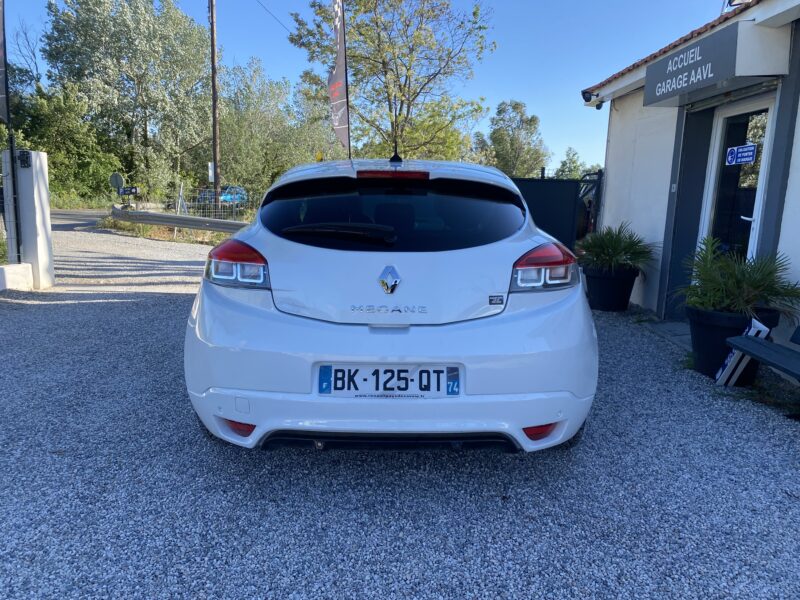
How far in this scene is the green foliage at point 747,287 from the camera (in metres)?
4.31

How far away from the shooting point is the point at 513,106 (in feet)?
154

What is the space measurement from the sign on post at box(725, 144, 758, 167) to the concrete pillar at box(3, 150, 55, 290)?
815cm

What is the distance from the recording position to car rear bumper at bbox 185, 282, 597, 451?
2254mm

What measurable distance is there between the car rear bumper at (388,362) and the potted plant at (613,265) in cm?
488

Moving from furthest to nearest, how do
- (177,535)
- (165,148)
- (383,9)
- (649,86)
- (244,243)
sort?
(165,148), (383,9), (649,86), (244,243), (177,535)

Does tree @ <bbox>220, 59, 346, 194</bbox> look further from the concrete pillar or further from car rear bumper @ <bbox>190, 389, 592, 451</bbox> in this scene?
car rear bumper @ <bbox>190, 389, 592, 451</bbox>

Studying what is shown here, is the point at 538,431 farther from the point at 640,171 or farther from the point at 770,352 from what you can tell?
the point at 640,171

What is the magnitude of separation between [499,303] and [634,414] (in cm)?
191

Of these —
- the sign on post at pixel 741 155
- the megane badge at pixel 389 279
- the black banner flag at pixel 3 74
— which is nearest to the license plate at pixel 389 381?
the megane badge at pixel 389 279

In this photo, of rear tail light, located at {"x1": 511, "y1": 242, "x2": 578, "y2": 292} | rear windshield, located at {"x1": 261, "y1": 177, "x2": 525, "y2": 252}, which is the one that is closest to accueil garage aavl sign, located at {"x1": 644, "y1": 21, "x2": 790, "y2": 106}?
rear windshield, located at {"x1": 261, "y1": 177, "x2": 525, "y2": 252}

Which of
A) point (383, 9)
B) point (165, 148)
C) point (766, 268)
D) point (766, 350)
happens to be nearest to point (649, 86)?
point (766, 268)

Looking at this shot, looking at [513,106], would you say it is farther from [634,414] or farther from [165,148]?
→ [634,414]

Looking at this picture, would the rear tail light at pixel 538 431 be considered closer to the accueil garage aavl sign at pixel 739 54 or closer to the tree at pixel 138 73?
the accueil garage aavl sign at pixel 739 54

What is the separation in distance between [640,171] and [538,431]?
606 centimetres
